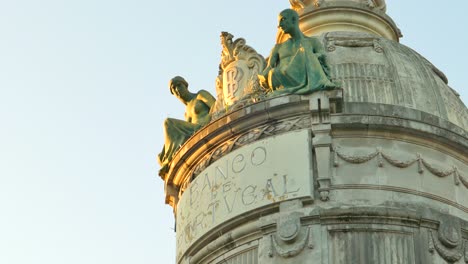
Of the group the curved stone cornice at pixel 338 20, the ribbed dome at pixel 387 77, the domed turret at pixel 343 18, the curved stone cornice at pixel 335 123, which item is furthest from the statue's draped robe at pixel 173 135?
the domed turret at pixel 343 18

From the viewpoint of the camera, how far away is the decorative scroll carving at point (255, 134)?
98.7 feet

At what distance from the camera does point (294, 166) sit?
1160 inches

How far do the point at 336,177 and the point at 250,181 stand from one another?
1972 millimetres

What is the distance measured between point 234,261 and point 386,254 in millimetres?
3492

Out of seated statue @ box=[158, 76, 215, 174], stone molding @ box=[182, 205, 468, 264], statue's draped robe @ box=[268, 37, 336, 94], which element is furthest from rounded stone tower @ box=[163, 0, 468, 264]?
seated statue @ box=[158, 76, 215, 174]

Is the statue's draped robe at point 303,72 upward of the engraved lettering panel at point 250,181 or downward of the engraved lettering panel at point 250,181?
upward

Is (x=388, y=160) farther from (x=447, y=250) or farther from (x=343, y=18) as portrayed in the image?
(x=343, y=18)

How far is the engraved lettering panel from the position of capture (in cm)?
2931

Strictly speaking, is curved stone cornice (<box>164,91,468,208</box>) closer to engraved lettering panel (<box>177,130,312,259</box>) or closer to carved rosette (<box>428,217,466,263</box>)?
engraved lettering panel (<box>177,130,312,259</box>)

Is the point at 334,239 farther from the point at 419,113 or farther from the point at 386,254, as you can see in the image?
the point at 419,113

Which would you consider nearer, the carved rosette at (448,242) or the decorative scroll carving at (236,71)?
the carved rosette at (448,242)

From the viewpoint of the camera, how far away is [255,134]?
30469mm

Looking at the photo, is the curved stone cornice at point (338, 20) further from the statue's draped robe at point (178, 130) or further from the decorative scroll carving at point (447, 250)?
the decorative scroll carving at point (447, 250)

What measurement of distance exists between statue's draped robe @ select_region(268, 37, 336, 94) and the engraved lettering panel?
123 centimetres
